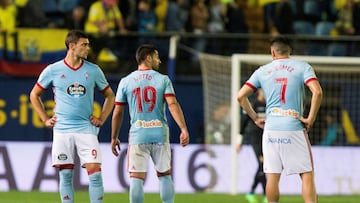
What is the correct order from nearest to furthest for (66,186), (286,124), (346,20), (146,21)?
(286,124) → (66,186) → (146,21) → (346,20)

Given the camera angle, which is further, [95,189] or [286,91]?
[95,189]

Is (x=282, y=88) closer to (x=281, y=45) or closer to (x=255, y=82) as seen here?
(x=255, y=82)

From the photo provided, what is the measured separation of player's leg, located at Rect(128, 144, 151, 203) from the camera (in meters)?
13.0

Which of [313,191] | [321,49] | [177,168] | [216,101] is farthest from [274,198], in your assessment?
[321,49]

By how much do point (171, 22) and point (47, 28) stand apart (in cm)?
267

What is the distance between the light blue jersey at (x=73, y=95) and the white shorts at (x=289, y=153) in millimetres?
2120

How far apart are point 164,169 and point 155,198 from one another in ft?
17.9

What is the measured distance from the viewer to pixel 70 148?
13078mm

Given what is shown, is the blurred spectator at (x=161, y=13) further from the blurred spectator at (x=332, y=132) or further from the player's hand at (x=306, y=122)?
the player's hand at (x=306, y=122)

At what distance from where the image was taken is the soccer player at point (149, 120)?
1305 centimetres

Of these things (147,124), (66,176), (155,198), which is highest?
(147,124)

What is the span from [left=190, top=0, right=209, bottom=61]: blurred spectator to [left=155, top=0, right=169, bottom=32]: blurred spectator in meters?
0.58

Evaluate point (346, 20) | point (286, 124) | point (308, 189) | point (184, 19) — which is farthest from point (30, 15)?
point (308, 189)

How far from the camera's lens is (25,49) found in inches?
896
